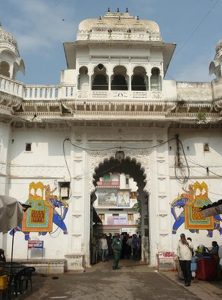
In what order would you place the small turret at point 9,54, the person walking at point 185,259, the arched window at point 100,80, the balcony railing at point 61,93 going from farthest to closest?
1. the arched window at point 100,80
2. the small turret at point 9,54
3. the balcony railing at point 61,93
4. the person walking at point 185,259

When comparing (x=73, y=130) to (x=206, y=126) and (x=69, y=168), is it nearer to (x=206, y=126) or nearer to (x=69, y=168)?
(x=69, y=168)

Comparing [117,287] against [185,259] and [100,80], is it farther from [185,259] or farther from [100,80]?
[100,80]

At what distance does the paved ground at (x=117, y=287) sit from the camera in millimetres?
8305

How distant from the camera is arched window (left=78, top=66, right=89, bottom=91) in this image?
52.3ft

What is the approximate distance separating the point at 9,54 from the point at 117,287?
11.3 m

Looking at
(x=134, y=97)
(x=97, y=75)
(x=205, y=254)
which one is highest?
(x=97, y=75)

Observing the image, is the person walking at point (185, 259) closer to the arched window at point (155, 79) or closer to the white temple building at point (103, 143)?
the white temple building at point (103, 143)

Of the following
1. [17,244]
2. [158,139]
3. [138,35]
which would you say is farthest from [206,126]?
[17,244]

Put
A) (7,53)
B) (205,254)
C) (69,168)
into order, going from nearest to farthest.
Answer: (205,254), (69,168), (7,53)

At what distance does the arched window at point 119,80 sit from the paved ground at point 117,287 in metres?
8.61

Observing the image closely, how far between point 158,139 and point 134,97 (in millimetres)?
2102

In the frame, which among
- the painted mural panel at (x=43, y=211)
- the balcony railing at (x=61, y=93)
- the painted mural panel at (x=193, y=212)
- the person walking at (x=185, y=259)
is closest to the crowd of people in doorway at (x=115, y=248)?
the painted mural panel at (x=43, y=211)

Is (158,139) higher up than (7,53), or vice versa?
(7,53)

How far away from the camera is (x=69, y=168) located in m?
14.7
